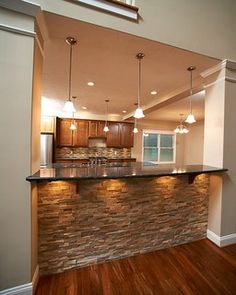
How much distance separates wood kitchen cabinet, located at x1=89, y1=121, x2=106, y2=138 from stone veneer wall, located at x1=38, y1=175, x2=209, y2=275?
13.7 ft

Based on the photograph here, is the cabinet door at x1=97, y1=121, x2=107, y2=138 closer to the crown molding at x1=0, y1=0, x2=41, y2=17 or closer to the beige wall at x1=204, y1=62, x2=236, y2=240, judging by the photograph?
the beige wall at x1=204, y1=62, x2=236, y2=240

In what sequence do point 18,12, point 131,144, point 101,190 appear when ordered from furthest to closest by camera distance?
point 131,144, point 101,190, point 18,12

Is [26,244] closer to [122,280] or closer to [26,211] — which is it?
[26,211]

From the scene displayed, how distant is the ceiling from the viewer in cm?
196

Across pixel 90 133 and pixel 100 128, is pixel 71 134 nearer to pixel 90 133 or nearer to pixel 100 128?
pixel 90 133

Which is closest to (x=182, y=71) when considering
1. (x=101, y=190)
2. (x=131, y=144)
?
(x=101, y=190)

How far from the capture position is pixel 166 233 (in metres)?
2.44

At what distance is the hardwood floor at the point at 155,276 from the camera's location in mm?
1719

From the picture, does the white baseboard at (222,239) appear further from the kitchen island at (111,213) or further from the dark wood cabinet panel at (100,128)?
the dark wood cabinet panel at (100,128)

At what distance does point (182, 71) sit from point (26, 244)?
3.13 m

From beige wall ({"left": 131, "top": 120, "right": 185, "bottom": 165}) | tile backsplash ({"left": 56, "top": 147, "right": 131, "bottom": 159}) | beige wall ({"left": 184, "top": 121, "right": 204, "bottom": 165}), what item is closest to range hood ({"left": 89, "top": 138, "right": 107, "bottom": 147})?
tile backsplash ({"left": 56, "top": 147, "right": 131, "bottom": 159})

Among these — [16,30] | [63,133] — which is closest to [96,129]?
[63,133]

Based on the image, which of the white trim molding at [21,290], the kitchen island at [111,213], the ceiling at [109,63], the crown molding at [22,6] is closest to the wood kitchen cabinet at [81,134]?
the ceiling at [109,63]

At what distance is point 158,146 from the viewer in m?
7.90
